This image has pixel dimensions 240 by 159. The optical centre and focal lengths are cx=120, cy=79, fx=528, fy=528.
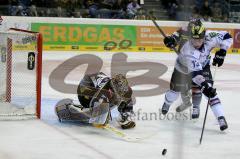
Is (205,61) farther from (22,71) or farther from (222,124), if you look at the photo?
(22,71)

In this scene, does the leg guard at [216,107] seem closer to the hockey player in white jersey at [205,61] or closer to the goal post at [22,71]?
the hockey player in white jersey at [205,61]

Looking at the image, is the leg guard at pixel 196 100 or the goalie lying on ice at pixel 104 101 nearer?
the goalie lying on ice at pixel 104 101

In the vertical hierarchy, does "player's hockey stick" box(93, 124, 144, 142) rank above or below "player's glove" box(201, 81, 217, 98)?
below

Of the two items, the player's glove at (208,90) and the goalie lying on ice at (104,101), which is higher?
the player's glove at (208,90)

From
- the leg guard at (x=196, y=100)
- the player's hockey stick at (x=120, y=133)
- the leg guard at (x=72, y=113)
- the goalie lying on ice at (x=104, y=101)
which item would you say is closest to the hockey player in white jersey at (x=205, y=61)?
the leg guard at (x=196, y=100)

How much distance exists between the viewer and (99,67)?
1022 centimetres

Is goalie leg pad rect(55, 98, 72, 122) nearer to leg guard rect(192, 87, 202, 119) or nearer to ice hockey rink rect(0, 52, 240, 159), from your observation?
ice hockey rink rect(0, 52, 240, 159)

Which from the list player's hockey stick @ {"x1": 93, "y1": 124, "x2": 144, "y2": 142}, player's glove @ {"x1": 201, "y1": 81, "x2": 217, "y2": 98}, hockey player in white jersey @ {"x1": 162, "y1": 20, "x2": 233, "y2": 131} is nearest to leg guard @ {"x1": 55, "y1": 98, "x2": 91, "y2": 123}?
player's hockey stick @ {"x1": 93, "y1": 124, "x2": 144, "y2": 142}

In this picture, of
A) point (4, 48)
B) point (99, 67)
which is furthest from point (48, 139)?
point (99, 67)

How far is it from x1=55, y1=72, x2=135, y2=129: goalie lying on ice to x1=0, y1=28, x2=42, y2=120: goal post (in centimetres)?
47

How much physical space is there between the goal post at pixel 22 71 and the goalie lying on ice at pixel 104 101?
474mm

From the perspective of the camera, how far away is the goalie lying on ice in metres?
5.23

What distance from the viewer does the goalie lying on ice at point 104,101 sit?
523 cm

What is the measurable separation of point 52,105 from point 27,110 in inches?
26.9
